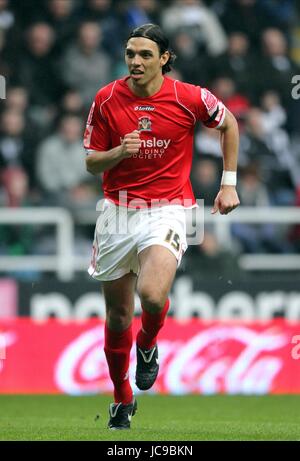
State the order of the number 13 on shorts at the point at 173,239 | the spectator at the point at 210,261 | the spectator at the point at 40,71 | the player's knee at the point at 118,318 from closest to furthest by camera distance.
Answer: the number 13 on shorts at the point at 173,239 → the player's knee at the point at 118,318 → the spectator at the point at 210,261 → the spectator at the point at 40,71

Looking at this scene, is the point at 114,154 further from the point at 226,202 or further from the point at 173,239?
the point at 226,202

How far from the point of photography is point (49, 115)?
581 inches

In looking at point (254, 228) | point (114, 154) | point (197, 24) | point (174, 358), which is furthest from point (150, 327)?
point (197, 24)

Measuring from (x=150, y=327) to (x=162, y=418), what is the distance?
1.87 m

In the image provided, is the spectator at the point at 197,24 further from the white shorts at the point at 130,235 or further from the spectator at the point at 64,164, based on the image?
the white shorts at the point at 130,235

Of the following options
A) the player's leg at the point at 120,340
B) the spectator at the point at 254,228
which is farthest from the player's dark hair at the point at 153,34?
the spectator at the point at 254,228

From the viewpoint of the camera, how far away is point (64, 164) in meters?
14.2

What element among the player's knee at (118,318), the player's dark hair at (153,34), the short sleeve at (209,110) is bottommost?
the player's knee at (118,318)

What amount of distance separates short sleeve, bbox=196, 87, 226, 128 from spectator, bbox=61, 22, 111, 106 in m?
6.58

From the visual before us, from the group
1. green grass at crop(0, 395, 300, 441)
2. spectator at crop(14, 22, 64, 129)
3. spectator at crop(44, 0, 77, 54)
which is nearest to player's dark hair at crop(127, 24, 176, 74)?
green grass at crop(0, 395, 300, 441)

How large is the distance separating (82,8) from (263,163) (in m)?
3.11

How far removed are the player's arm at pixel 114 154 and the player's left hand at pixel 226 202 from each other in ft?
2.40

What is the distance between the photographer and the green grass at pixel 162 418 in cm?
790
